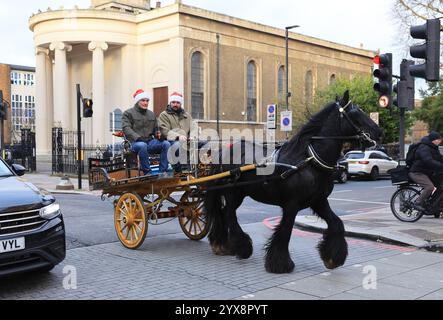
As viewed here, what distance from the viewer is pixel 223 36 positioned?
162 feet

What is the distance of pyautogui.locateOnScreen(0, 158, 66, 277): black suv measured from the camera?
552 cm

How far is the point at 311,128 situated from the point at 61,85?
150 feet

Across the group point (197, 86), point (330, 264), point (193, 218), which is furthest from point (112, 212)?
point (197, 86)

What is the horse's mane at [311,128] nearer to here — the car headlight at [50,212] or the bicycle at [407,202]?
the car headlight at [50,212]

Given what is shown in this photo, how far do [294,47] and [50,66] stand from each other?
1064 inches

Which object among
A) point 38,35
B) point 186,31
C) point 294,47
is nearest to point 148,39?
point 186,31

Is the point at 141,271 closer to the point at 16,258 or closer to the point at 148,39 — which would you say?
the point at 16,258

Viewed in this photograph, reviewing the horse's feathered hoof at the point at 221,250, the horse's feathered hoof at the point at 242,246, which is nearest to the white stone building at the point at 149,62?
the horse's feathered hoof at the point at 221,250

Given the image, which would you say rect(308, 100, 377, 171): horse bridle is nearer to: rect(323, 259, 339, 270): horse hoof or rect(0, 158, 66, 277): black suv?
rect(323, 259, 339, 270): horse hoof

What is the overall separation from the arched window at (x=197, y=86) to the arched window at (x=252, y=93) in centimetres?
689

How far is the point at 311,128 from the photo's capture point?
6.79m

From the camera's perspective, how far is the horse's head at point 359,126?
21.1 feet

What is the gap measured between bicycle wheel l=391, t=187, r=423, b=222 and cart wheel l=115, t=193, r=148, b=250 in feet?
20.6

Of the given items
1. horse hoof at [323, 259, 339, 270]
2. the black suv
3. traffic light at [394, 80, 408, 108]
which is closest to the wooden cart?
horse hoof at [323, 259, 339, 270]
